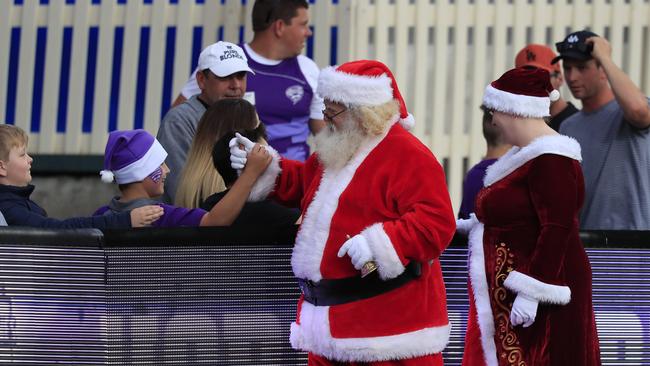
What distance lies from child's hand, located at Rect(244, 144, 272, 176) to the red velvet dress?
883 mm

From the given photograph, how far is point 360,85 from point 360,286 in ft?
2.45

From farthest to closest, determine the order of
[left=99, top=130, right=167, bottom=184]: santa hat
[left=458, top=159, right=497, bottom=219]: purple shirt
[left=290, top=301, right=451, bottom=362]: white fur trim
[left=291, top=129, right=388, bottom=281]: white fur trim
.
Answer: [left=458, top=159, right=497, bottom=219]: purple shirt, [left=99, top=130, right=167, bottom=184]: santa hat, [left=291, top=129, right=388, bottom=281]: white fur trim, [left=290, top=301, right=451, bottom=362]: white fur trim

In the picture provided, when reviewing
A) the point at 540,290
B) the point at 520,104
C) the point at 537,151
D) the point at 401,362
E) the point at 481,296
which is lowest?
the point at 401,362

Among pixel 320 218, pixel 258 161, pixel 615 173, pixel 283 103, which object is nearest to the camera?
pixel 320 218

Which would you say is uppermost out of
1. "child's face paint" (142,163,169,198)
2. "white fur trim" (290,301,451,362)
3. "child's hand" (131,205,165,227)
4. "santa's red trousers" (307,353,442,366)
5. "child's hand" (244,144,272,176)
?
"child's hand" (244,144,272,176)

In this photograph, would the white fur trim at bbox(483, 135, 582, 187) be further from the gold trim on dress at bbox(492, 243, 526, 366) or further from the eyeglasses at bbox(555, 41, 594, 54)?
the eyeglasses at bbox(555, 41, 594, 54)

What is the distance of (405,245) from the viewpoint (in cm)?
473

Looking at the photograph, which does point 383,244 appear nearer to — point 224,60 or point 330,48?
point 224,60

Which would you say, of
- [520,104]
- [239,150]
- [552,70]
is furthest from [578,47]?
[239,150]

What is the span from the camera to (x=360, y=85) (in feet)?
16.3

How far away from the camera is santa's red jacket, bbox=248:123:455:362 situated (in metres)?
4.75

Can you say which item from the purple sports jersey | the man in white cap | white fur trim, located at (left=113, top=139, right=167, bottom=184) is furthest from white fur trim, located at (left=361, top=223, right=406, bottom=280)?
the purple sports jersey

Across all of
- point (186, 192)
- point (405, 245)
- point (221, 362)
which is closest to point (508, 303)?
point (405, 245)

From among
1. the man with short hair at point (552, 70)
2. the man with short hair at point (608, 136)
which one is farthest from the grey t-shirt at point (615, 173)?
the man with short hair at point (552, 70)
